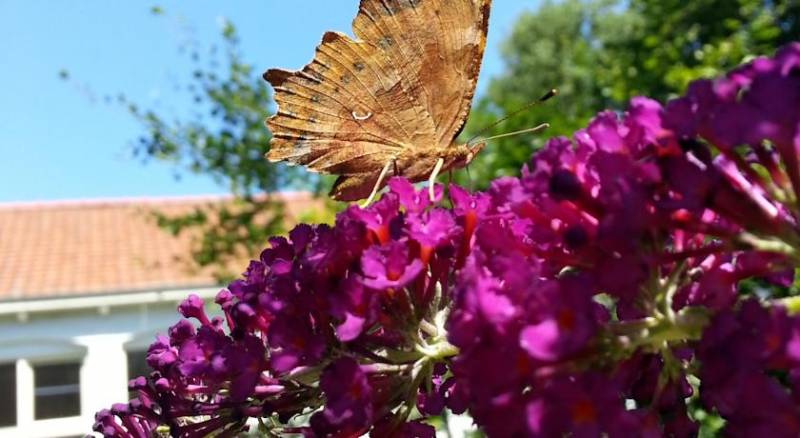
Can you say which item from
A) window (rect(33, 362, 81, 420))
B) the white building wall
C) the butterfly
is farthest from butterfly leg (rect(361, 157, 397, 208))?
window (rect(33, 362, 81, 420))

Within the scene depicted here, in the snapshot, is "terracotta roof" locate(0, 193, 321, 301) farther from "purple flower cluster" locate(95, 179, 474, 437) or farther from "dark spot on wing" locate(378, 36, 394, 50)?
"purple flower cluster" locate(95, 179, 474, 437)

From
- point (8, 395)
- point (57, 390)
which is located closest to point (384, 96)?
point (57, 390)

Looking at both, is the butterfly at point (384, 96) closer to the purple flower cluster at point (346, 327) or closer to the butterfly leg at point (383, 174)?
the butterfly leg at point (383, 174)

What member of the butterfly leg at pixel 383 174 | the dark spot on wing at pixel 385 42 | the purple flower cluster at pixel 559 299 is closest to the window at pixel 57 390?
the butterfly leg at pixel 383 174

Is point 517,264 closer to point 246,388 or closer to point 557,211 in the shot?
point 557,211

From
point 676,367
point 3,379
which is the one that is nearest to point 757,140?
point 676,367

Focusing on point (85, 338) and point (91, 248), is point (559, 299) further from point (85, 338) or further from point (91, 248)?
point (91, 248)
